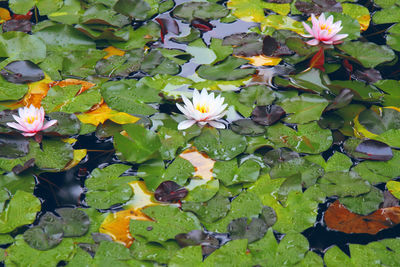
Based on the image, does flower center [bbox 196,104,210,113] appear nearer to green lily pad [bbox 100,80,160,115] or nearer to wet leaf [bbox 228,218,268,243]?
green lily pad [bbox 100,80,160,115]

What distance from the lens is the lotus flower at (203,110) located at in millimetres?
2361

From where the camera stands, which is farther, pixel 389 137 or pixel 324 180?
pixel 389 137

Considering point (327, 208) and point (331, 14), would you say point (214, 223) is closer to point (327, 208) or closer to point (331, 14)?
point (327, 208)

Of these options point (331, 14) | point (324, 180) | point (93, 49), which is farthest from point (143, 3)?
point (324, 180)

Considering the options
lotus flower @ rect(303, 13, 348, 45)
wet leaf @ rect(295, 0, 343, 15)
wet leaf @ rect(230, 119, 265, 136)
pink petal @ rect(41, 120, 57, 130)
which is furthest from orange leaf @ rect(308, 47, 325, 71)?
pink petal @ rect(41, 120, 57, 130)

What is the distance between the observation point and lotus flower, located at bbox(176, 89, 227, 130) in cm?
236

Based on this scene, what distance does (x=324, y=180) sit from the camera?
2184 mm

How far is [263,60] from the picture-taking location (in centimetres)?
285

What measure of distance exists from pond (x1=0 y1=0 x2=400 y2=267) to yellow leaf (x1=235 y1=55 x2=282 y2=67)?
0.03 feet

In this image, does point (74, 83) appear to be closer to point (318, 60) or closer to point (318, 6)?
point (318, 60)

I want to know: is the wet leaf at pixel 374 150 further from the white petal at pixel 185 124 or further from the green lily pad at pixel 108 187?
the green lily pad at pixel 108 187

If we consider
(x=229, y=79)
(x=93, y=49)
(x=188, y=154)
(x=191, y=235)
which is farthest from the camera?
(x=93, y=49)

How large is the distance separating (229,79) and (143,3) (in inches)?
35.7

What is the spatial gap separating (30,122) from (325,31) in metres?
1.63
